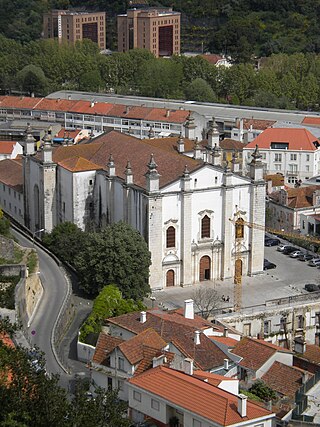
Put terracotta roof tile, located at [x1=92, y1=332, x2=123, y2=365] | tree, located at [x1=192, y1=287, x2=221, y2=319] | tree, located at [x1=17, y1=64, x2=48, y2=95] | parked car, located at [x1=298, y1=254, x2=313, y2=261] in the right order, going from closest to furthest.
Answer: terracotta roof tile, located at [x1=92, y1=332, x2=123, y2=365] → tree, located at [x1=192, y1=287, x2=221, y2=319] → parked car, located at [x1=298, y1=254, x2=313, y2=261] → tree, located at [x1=17, y1=64, x2=48, y2=95]

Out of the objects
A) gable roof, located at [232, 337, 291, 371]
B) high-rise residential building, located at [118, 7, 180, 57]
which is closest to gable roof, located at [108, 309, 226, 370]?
gable roof, located at [232, 337, 291, 371]

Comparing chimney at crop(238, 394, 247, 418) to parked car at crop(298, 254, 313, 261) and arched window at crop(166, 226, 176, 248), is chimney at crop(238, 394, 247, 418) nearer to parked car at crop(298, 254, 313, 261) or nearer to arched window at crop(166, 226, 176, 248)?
arched window at crop(166, 226, 176, 248)

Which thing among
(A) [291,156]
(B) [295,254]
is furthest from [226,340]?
(A) [291,156]

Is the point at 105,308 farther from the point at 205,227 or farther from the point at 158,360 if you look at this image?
the point at 205,227

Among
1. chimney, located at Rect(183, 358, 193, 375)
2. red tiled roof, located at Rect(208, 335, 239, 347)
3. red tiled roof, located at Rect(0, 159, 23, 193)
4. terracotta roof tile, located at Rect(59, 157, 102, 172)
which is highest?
terracotta roof tile, located at Rect(59, 157, 102, 172)

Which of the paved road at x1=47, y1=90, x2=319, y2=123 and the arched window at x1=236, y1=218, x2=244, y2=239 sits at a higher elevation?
the arched window at x1=236, y1=218, x2=244, y2=239

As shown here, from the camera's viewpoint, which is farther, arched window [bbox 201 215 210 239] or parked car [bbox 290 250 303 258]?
parked car [bbox 290 250 303 258]

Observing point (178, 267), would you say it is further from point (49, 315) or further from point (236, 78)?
point (236, 78)
